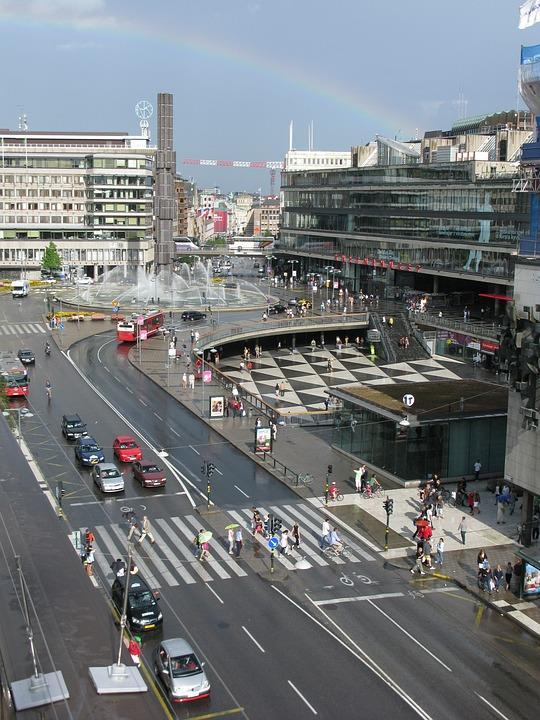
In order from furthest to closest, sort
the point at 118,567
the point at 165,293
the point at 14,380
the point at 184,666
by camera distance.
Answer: the point at 165,293
the point at 14,380
the point at 118,567
the point at 184,666

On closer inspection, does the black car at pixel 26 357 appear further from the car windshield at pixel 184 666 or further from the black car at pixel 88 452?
the car windshield at pixel 184 666

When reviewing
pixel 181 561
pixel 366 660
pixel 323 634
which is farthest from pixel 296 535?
pixel 366 660

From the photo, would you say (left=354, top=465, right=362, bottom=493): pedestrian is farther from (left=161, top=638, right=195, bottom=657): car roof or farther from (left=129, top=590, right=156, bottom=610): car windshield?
(left=161, top=638, right=195, bottom=657): car roof

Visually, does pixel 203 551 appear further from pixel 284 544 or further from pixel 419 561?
pixel 419 561

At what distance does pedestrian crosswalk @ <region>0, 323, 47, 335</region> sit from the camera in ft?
303

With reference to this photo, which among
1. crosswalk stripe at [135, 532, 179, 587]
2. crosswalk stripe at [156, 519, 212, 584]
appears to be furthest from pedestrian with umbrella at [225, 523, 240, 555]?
crosswalk stripe at [135, 532, 179, 587]

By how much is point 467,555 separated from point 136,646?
17082 mm

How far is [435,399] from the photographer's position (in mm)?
52906

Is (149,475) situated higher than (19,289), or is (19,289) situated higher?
(19,289)

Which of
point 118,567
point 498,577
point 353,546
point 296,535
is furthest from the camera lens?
point 353,546

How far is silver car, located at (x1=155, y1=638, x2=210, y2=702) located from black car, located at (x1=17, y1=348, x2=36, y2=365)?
5215 cm

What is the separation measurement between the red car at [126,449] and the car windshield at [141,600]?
775 inches

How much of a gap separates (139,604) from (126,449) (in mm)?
20933

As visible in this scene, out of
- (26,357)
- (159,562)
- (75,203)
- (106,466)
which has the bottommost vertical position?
(159,562)
